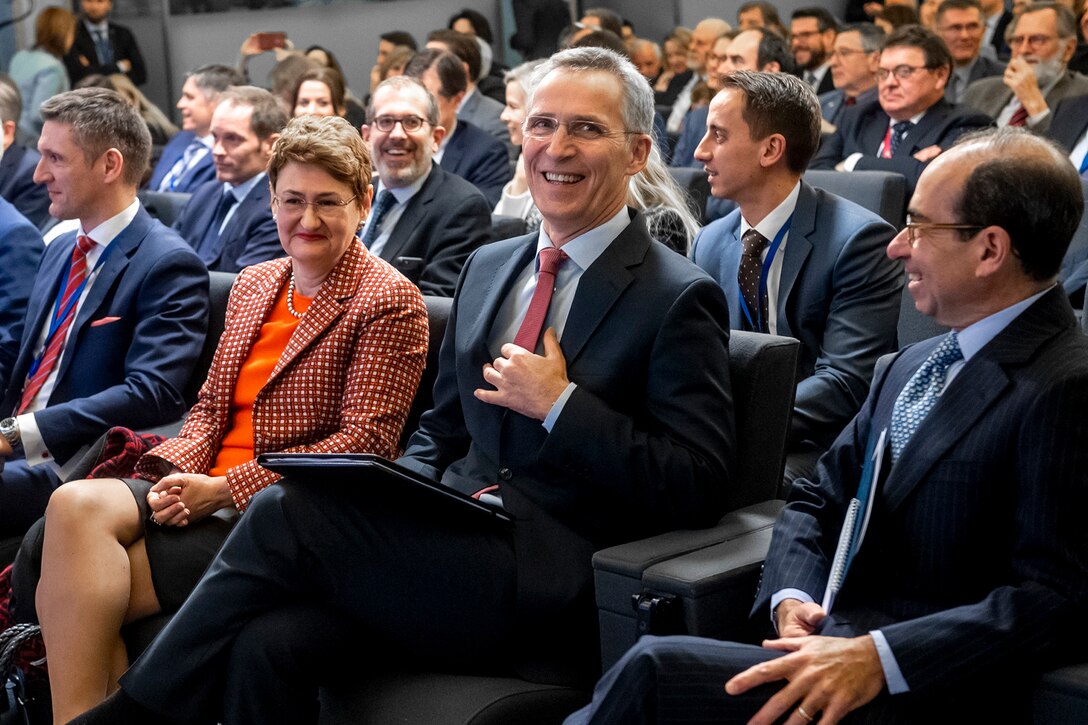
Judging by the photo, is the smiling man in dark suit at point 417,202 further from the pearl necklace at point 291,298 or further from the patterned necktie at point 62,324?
the pearl necklace at point 291,298

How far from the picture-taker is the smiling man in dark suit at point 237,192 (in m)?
4.23

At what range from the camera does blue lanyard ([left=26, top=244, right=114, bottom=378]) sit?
2904 millimetres

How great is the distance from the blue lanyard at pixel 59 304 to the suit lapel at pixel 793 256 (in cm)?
A: 149

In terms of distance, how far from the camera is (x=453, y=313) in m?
2.27

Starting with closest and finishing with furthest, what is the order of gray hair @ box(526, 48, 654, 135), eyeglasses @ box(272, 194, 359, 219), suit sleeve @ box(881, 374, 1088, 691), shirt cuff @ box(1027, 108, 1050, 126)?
suit sleeve @ box(881, 374, 1088, 691), gray hair @ box(526, 48, 654, 135), eyeglasses @ box(272, 194, 359, 219), shirt cuff @ box(1027, 108, 1050, 126)

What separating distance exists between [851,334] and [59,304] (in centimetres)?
175

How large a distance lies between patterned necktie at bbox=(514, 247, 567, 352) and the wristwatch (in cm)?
125

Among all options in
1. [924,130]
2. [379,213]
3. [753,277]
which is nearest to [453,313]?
[753,277]

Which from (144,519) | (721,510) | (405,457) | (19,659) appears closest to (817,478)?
(721,510)

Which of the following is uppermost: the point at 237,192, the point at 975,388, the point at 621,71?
the point at 621,71

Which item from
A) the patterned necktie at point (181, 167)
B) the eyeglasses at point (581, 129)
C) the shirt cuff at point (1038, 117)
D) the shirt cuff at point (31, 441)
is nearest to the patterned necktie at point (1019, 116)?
the shirt cuff at point (1038, 117)

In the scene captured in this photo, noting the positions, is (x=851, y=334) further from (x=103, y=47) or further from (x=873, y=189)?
(x=103, y=47)

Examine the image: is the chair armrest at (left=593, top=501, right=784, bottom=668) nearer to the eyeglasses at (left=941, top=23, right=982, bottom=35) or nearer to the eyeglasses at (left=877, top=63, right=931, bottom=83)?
the eyeglasses at (left=877, top=63, right=931, bottom=83)

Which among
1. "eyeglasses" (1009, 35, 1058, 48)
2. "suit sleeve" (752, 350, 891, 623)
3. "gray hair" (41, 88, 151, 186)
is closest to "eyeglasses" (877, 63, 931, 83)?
"eyeglasses" (1009, 35, 1058, 48)
